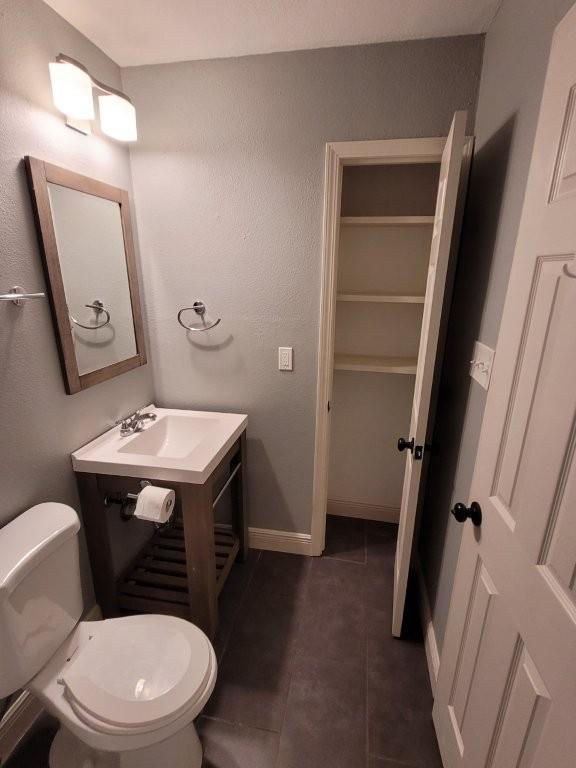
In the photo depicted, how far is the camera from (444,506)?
5.08ft

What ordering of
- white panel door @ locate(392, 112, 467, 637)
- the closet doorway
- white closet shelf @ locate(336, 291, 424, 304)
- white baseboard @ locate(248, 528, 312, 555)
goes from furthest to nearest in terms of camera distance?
1. white baseboard @ locate(248, 528, 312, 555)
2. white closet shelf @ locate(336, 291, 424, 304)
3. the closet doorway
4. white panel door @ locate(392, 112, 467, 637)

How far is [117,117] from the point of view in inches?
55.0

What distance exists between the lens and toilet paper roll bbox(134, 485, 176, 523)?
133 cm

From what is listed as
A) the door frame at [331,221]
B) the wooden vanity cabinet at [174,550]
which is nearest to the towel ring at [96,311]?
the wooden vanity cabinet at [174,550]

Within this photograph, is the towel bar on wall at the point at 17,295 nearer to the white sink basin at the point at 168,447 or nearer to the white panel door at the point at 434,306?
the white sink basin at the point at 168,447

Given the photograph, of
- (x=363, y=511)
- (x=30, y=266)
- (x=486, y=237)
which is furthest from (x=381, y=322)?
(x=30, y=266)

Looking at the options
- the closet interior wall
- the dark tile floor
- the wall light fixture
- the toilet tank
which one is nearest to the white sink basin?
the toilet tank

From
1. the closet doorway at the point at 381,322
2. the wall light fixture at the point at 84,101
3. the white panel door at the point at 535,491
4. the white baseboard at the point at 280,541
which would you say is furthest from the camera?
the white baseboard at the point at 280,541

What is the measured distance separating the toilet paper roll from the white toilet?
221mm

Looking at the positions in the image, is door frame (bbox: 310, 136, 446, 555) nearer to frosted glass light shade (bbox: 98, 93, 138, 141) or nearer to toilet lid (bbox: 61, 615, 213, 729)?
frosted glass light shade (bbox: 98, 93, 138, 141)

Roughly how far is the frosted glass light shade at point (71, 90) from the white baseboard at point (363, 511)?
230 centimetres

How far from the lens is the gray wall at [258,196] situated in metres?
1.45

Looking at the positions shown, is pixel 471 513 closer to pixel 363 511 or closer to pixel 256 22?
pixel 363 511

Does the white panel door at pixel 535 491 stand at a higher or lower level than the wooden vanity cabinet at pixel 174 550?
higher
